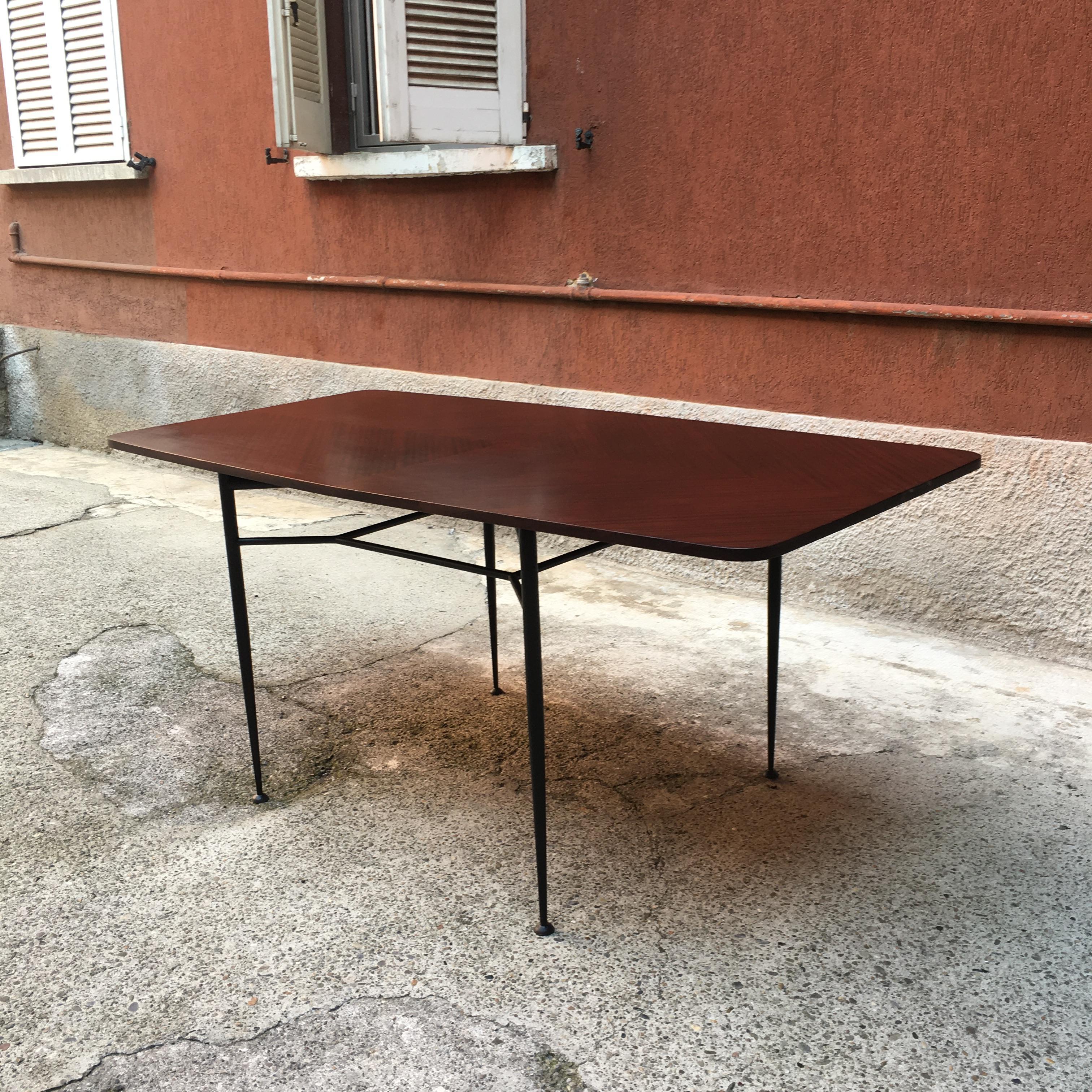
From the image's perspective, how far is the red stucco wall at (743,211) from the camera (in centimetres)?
321

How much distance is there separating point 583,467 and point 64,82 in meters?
5.70

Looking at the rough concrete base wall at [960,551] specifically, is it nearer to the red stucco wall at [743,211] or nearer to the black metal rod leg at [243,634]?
the red stucco wall at [743,211]

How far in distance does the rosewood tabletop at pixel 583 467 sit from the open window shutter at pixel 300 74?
7.57 feet

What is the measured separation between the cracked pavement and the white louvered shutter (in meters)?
3.59

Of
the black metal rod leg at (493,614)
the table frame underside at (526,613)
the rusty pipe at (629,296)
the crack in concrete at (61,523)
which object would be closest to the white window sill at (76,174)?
the rusty pipe at (629,296)

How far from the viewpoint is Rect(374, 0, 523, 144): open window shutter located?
4066 millimetres

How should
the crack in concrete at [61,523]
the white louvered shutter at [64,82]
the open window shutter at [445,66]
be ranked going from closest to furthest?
the open window shutter at [445,66], the crack in concrete at [61,523], the white louvered shutter at [64,82]

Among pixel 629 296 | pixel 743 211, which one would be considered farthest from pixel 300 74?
pixel 743 211

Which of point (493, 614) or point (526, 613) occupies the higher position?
point (526, 613)

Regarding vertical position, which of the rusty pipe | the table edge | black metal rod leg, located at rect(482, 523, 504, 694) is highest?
the rusty pipe

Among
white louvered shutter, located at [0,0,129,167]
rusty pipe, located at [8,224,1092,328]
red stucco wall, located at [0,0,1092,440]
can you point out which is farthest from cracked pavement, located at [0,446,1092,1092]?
white louvered shutter, located at [0,0,129,167]

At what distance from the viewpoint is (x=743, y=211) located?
3816mm

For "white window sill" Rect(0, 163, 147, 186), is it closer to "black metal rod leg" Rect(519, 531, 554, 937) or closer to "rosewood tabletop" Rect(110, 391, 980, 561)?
"rosewood tabletop" Rect(110, 391, 980, 561)

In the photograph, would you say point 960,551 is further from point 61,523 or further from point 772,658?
point 61,523
